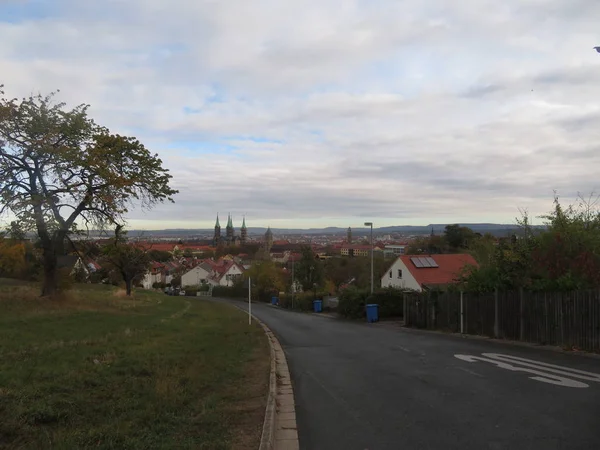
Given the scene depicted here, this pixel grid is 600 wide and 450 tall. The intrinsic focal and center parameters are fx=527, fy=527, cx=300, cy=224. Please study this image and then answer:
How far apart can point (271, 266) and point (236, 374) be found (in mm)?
82208

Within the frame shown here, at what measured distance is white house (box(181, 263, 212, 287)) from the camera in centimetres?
13538

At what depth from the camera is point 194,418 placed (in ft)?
21.6

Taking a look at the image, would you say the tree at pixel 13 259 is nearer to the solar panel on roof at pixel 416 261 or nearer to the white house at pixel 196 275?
the solar panel on roof at pixel 416 261

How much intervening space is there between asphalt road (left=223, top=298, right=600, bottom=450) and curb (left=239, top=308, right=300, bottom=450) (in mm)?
150

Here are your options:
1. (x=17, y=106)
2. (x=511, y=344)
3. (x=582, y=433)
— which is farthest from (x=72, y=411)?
(x=17, y=106)

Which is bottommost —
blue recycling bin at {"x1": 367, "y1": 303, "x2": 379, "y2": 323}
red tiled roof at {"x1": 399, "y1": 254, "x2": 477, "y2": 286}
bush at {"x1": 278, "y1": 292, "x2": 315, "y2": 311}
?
bush at {"x1": 278, "y1": 292, "x2": 315, "y2": 311}

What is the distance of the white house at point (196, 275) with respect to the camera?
135375mm

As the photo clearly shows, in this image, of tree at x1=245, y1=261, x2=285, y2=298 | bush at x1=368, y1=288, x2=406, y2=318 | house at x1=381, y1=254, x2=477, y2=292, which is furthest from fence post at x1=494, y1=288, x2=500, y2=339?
tree at x1=245, y1=261, x2=285, y2=298

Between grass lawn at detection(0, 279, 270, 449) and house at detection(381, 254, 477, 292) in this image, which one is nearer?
grass lawn at detection(0, 279, 270, 449)

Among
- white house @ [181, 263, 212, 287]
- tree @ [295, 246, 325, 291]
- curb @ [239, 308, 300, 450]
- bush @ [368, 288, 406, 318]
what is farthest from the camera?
white house @ [181, 263, 212, 287]

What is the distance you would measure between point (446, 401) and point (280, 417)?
2505 millimetres

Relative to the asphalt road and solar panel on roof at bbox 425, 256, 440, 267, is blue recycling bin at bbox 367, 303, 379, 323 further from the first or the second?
solar panel on roof at bbox 425, 256, 440, 267

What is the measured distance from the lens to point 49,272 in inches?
1033

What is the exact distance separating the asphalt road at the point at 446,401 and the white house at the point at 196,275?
12440cm
